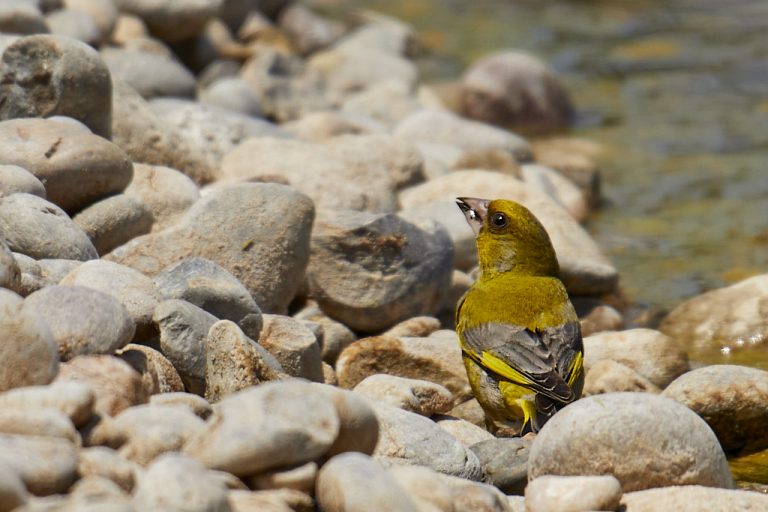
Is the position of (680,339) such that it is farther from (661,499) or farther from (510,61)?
(510,61)

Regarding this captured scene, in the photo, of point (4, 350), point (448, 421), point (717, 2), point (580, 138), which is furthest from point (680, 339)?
point (717, 2)

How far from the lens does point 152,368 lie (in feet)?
15.5

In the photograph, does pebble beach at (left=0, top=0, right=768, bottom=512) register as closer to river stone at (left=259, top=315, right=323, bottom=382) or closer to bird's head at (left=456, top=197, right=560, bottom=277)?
river stone at (left=259, top=315, right=323, bottom=382)

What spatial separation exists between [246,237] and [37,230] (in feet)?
3.51

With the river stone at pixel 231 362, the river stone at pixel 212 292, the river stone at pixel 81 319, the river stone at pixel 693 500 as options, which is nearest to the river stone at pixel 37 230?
the river stone at pixel 212 292

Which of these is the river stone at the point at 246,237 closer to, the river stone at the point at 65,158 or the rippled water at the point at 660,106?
the river stone at the point at 65,158

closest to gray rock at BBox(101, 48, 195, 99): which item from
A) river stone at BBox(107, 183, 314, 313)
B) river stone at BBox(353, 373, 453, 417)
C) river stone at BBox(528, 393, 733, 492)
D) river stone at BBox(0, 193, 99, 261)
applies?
river stone at BBox(107, 183, 314, 313)

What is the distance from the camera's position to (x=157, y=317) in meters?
4.94

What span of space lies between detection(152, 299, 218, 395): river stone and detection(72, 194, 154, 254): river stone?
1381 millimetres

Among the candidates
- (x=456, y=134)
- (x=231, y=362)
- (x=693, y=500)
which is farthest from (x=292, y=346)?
(x=456, y=134)

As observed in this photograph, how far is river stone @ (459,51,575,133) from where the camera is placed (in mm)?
13484

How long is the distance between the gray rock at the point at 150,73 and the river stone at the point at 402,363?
4.23m

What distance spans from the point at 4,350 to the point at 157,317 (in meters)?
0.92

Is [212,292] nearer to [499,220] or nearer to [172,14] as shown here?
[499,220]
